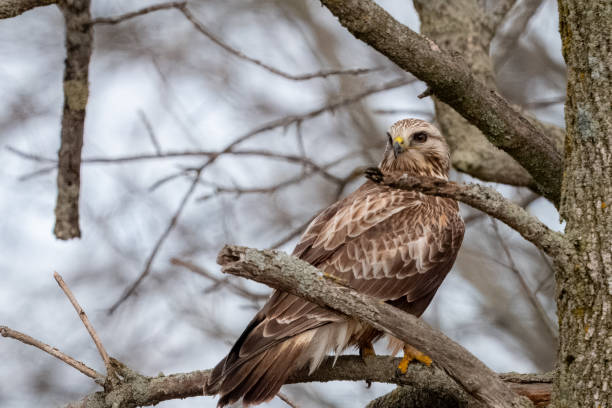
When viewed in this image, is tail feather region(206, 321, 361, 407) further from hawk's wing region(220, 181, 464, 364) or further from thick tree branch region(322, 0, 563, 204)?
thick tree branch region(322, 0, 563, 204)

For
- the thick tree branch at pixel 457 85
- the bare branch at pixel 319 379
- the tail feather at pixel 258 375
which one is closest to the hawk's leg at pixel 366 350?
the bare branch at pixel 319 379

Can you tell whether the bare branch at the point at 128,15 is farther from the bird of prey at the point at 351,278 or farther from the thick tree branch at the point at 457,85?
the bird of prey at the point at 351,278

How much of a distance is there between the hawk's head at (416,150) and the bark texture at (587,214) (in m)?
2.30

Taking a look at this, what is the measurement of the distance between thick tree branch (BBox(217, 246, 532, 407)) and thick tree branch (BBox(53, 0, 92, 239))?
2.21m

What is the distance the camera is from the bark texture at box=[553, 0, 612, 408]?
3012mm

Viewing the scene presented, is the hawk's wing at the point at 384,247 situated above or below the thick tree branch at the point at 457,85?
below

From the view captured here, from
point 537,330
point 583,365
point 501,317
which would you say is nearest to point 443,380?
point 583,365

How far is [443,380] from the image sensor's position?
3.70 meters

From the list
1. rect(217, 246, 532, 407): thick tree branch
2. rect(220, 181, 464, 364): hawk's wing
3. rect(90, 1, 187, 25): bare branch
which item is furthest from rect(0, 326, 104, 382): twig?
rect(90, 1, 187, 25): bare branch

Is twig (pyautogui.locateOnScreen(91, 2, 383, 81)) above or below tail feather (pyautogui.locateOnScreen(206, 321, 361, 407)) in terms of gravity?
above

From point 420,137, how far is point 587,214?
104 inches

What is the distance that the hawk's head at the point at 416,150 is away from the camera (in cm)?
562

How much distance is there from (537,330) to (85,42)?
21.7 feet

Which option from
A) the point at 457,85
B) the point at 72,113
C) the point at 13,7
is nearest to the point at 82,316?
the point at 13,7
